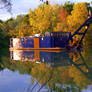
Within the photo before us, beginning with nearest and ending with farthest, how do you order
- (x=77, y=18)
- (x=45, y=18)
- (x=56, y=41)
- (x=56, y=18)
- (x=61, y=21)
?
1. (x=56, y=41)
2. (x=77, y=18)
3. (x=45, y=18)
4. (x=61, y=21)
5. (x=56, y=18)

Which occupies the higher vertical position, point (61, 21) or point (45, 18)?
point (45, 18)

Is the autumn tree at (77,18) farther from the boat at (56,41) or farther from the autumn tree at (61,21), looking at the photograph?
the boat at (56,41)

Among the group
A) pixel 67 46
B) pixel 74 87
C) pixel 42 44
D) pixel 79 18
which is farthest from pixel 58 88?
pixel 79 18

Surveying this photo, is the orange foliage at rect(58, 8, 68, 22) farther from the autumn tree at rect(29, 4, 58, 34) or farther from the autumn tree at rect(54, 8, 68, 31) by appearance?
the autumn tree at rect(29, 4, 58, 34)

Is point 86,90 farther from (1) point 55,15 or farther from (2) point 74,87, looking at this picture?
(1) point 55,15

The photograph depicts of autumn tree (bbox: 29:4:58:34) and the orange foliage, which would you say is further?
the orange foliage

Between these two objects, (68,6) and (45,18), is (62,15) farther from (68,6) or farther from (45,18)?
(68,6)

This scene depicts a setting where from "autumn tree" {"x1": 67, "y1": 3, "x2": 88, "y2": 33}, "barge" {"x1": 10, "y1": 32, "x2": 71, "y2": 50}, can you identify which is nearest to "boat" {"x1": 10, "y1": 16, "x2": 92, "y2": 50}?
"barge" {"x1": 10, "y1": 32, "x2": 71, "y2": 50}

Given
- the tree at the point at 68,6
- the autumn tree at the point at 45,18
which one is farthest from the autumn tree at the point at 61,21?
the tree at the point at 68,6

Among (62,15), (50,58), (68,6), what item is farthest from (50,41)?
(68,6)

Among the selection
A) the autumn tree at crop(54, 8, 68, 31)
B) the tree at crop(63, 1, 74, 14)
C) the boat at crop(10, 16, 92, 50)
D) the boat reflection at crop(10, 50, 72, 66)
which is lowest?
the boat reflection at crop(10, 50, 72, 66)

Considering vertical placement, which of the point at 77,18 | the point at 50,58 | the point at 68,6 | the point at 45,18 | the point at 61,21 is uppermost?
the point at 68,6

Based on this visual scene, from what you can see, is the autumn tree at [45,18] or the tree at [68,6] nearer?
the autumn tree at [45,18]

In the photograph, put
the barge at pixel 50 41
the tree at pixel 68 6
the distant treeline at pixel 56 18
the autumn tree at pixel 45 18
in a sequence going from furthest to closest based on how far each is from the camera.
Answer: the tree at pixel 68 6 < the autumn tree at pixel 45 18 < the distant treeline at pixel 56 18 < the barge at pixel 50 41
